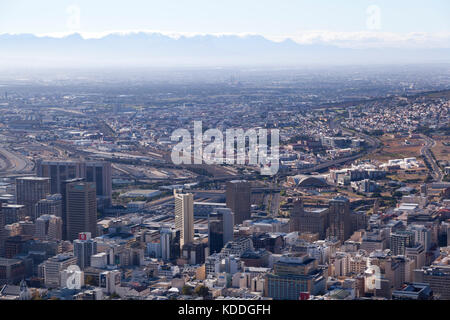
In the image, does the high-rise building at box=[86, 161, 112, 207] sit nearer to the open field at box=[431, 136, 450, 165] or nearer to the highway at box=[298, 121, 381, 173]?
the highway at box=[298, 121, 381, 173]

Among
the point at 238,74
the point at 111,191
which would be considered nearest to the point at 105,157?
the point at 111,191

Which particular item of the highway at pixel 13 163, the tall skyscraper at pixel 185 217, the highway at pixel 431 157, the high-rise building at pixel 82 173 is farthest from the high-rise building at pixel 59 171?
the highway at pixel 431 157

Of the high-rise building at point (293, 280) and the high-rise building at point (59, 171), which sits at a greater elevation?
the high-rise building at point (59, 171)

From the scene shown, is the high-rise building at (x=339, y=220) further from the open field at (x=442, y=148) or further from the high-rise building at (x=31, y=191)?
the open field at (x=442, y=148)

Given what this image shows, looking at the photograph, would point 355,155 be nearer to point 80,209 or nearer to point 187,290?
point 80,209

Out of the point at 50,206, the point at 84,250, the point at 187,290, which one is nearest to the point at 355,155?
the point at 50,206
